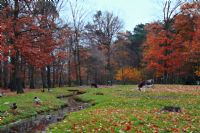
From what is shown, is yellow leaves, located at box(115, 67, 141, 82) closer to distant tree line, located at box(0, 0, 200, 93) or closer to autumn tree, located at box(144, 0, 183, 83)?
distant tree line, located at box(0, 0, 200, 93)

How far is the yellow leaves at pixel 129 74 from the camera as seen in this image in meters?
89.4

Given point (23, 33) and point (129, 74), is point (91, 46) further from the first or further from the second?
point (23, 33)

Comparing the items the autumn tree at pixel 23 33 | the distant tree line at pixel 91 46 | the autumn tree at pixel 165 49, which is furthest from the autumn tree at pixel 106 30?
the autumn tree at pixel 23 33

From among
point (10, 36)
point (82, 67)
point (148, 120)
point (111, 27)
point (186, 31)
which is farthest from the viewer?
point (82, 67)

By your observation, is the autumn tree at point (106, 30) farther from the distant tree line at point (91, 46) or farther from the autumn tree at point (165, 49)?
the autumn tree at point (165, 49)

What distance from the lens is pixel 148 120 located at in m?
17.7

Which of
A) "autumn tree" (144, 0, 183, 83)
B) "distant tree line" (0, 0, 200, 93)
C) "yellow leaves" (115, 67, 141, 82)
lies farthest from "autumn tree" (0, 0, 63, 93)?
"yellow leaves" (115, 67, 141, 82)

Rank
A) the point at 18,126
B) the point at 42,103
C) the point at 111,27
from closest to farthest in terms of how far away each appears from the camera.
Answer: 1. the point at 18,126
2. the point at 42,103
3. the point at 111,27

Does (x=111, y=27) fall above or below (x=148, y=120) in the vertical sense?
above

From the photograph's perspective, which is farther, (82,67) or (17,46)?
(82,67)

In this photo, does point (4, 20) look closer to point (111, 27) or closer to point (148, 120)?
→ point (148, 120)

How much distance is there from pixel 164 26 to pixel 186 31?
5.23m

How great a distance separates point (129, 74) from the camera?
8956 cm

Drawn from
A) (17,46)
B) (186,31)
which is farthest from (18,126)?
(186,31)
